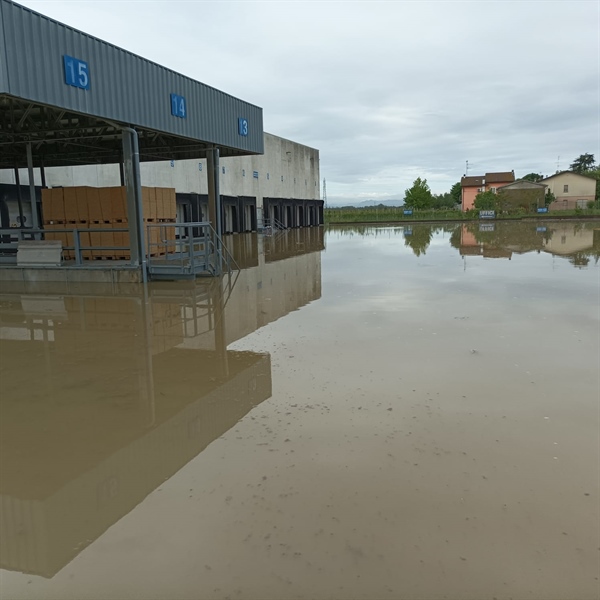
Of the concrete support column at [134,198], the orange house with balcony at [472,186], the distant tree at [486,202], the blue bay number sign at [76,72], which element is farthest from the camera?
the orange house with balcony at [472,186]

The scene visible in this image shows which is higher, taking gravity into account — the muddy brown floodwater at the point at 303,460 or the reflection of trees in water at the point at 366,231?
the reflection of trees in water at the point at 366,231

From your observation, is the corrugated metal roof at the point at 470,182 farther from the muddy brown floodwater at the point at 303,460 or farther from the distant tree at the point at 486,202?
the muddy brown floodwater at the point at 303,460

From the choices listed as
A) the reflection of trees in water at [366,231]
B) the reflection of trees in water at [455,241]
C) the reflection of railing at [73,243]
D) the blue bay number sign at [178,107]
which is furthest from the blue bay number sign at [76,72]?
the reflection of trees in water at [366,231]

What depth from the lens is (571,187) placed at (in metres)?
93.1

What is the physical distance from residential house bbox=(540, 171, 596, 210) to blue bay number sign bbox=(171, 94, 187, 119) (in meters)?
87.5

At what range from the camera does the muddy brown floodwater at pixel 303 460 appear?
2969 millimetres

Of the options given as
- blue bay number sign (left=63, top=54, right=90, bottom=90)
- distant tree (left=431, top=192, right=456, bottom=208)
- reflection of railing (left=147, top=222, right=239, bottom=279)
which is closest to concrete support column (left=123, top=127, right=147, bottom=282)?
reflection of railing (left=147, top=222, right=239, bottom=279)

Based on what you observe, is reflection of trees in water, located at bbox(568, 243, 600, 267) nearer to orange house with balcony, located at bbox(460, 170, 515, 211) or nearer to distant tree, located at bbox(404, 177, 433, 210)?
distant tree, located at bbox(404, 177, 433, 210)

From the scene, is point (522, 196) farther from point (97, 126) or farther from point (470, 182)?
point (97, 126)

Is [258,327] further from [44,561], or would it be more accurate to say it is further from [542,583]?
[542,583]

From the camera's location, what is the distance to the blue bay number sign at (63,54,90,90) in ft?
39.0

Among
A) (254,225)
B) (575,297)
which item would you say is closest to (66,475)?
(575,297)

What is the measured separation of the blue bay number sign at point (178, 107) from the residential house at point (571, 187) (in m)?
87.5

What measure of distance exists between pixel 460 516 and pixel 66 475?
118 inches
